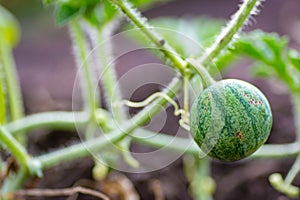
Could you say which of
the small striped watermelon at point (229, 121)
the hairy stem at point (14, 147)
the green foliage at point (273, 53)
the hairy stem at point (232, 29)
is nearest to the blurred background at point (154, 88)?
the green foliage at point (273, 53)

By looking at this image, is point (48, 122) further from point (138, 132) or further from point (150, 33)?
point (150, 33)

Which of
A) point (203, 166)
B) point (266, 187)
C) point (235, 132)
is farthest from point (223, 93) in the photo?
point (266, 187)

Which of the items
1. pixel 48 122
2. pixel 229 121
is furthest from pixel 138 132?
pixel 229 121

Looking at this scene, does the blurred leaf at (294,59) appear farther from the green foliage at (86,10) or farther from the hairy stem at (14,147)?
the hairy stem at (14,147)

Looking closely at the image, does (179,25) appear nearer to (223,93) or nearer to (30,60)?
(223,93)

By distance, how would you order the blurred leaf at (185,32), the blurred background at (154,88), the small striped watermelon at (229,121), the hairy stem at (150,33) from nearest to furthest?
the small striped watermelon at (229,121), the hairy stem at (150,33), the blurred leaf at (185,32), the blurred background at (154,88)

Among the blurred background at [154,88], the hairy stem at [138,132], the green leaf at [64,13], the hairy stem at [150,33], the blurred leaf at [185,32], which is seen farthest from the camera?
the blurred background at [154,88]
